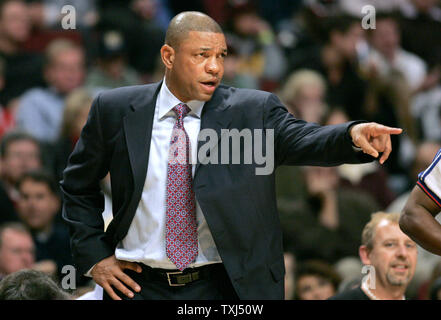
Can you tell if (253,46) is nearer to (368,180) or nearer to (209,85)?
(368,180)

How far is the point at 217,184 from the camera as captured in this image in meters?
3.29

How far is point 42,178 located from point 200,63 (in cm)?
272

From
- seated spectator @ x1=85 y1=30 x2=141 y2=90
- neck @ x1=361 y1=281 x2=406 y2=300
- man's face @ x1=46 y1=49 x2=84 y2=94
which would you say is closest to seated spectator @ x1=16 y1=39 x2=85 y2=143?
man's face @ x1=46 y1=49 x2=84 y2=94

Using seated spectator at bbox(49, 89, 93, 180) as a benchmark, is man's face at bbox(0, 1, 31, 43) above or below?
above

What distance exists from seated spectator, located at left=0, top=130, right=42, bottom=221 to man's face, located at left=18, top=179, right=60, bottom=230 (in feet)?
0.88

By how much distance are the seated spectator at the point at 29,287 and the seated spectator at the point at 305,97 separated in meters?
3.33

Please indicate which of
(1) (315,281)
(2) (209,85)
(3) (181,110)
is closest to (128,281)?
(3) (181,110)

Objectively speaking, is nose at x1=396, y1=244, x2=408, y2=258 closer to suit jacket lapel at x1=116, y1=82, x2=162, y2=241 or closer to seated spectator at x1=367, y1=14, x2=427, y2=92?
suit jacket lapel at x1=116, y1=82, x2=162, y2=241

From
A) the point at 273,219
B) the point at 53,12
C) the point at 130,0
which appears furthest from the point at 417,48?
the point at 273,219

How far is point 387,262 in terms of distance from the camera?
4020 mm

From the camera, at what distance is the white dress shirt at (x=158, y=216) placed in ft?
11.0

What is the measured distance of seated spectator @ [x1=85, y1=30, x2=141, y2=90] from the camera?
6.67 metres

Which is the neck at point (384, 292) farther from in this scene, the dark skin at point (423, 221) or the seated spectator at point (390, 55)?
the seated spectator at point (390, 55)
